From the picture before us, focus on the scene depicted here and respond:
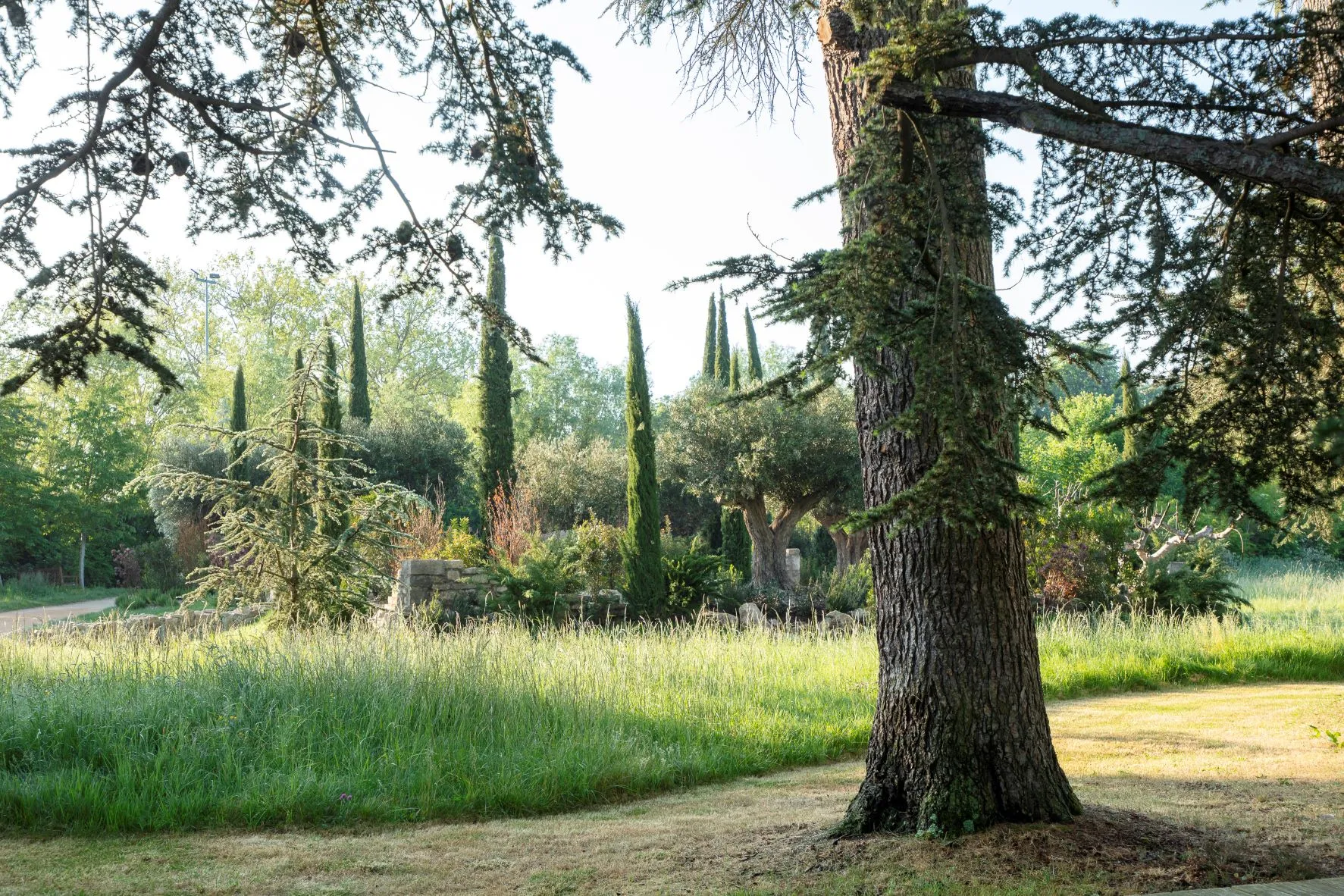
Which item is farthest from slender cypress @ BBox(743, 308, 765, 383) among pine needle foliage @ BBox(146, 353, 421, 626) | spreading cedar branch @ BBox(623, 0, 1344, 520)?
spreading cedar branch @ BBox(623, 0, 1344, 520)

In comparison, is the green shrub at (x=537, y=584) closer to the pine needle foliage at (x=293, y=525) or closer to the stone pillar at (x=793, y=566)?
the pine needle foliage at (x=293, y=525)

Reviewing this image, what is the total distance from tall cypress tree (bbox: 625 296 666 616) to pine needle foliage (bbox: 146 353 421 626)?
4689 millimetres

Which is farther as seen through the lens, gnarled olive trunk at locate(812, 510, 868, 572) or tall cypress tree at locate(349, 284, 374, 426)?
tall cypress tree at locate(349, 284, 374, 426)

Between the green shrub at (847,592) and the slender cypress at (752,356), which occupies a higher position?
the slender cypress at (752,356)

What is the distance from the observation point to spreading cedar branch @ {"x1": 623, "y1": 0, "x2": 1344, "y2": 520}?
9.68ft

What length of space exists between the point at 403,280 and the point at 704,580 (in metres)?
11.1

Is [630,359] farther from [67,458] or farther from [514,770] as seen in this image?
[67,458]

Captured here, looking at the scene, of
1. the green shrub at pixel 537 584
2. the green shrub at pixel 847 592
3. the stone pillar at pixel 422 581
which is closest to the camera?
the stone pillar at pixel 422 581

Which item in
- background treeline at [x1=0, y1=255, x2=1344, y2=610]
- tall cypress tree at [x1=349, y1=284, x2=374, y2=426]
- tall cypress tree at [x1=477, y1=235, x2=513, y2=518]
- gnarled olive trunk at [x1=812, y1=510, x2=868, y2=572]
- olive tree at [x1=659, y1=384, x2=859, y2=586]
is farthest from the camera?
tall cypress tree at [x1=349, y1=284, x2=374, y2=426]

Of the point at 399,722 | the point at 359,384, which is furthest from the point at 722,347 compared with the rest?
the point at 399,722

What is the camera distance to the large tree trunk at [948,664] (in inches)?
146

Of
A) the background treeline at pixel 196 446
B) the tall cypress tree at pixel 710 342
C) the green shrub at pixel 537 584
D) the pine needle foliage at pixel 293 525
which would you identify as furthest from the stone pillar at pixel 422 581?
the tall cypress tree at pixel 710 342

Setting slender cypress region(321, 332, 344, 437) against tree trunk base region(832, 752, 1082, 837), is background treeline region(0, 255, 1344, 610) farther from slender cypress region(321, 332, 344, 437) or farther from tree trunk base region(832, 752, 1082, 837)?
tree trunk base region(832, 752, 1082, 837)

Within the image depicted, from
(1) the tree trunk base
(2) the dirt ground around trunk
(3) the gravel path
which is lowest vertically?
(2) the dirt ground around trunk
